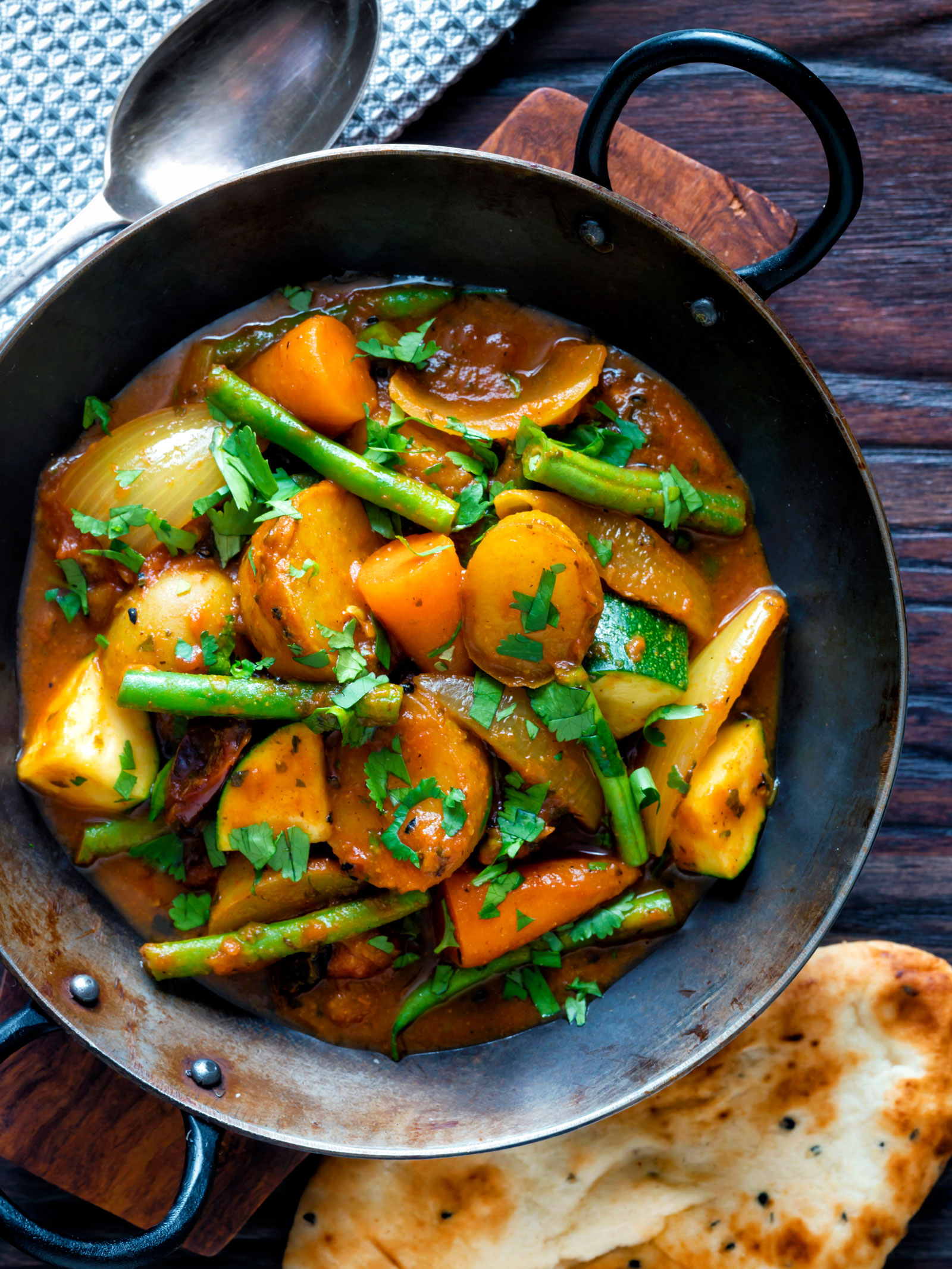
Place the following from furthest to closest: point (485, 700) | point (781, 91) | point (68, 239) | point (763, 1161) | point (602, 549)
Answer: point (763, 1161) → point (68, 239) → point (602, 549) → point (485, 700) → point (781, 91)

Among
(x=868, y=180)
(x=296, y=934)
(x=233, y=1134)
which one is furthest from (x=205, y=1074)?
(x=868, y=180)

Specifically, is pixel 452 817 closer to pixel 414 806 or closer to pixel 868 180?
pixel 414 806

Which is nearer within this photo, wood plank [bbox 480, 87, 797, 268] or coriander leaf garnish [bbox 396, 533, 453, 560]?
coriander leaf garnish [bbox 396, 533, 453, 560]

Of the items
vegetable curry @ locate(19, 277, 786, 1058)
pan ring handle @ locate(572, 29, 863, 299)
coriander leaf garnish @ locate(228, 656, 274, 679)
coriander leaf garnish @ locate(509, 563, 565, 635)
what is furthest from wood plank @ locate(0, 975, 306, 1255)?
pan ring handle @ locate(572, 29, 863, 299)

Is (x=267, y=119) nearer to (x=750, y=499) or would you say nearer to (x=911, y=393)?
(x=750, y=499)

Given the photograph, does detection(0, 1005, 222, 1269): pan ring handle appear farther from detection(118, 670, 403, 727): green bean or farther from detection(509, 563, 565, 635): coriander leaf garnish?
detection(509, 563, 565, 635): coriander leaf garnish

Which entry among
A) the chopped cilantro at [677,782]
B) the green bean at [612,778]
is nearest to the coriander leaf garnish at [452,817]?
the green bean at [612,778]

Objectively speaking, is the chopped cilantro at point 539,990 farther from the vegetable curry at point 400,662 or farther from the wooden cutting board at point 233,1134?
the wooden cutting board at point 233,1134
